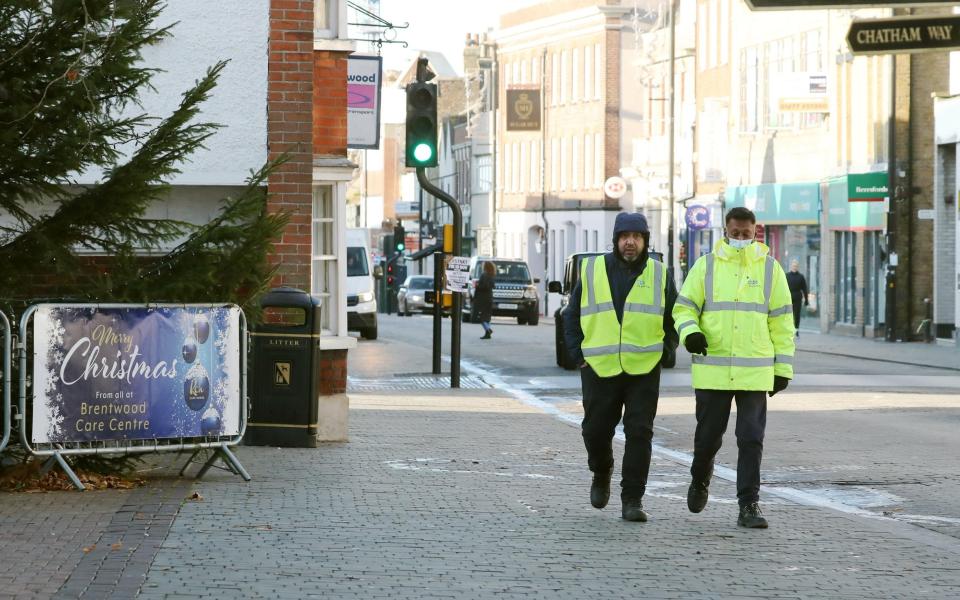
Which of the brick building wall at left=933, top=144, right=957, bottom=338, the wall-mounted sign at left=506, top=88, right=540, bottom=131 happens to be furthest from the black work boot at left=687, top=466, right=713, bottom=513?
the wall-mounted sign at left=506, top=88, right=540, bottom=131

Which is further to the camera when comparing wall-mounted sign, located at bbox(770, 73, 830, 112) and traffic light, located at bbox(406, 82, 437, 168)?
wall-mounted sign, located at bbox(770, 73, 830, 112)

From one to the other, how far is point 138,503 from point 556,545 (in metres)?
2.75

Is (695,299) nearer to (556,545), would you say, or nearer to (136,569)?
(556,545)

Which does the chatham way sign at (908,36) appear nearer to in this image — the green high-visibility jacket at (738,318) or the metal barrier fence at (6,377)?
the green high-visibility jacket at (738,318)

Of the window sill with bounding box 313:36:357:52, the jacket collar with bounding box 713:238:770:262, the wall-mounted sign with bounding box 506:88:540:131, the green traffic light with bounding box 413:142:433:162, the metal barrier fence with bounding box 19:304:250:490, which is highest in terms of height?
the wall-mounted sign with bounding box 506:88:540:131

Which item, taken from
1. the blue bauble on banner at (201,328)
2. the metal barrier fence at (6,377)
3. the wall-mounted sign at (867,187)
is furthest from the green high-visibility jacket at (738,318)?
the wall-mounted sign at (867,187)

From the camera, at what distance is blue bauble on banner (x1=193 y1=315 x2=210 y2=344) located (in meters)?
11.5

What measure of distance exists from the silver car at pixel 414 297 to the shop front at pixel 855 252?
62.0ft

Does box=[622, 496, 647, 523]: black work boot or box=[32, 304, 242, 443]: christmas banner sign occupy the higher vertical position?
box=[32, 304, 242, 443]: christmas banner sign

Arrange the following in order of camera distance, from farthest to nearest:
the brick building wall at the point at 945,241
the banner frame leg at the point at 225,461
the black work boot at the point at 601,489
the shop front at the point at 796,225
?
the shop front at the point at 796,225 → the brick building wall at the point at 945,241 → the banner frame leg at the point at 225,461 → the black work boot at the point at 601,489

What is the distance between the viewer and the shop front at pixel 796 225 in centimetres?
4734

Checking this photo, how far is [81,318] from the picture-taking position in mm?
11023

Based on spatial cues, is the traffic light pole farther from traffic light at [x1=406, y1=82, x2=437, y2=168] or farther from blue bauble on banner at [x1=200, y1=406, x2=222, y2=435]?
blue bauble on banner at [x1=200, y1=406, x2=222, y2=435]

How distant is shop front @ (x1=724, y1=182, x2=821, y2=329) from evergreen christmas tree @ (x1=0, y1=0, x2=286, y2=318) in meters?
36.4
